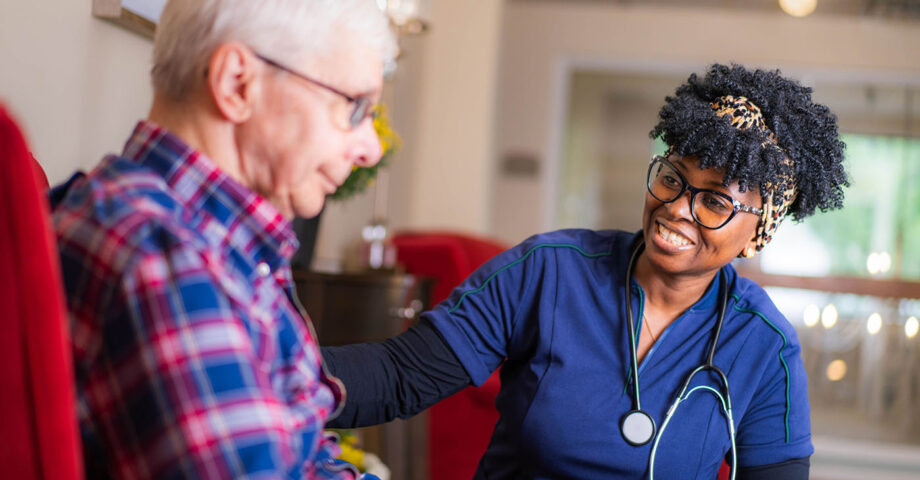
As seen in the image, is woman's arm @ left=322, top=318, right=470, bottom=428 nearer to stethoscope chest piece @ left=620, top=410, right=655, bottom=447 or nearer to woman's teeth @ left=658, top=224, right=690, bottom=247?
stethoscope chest piece @ left=620, top=410, right=655, bottom=447

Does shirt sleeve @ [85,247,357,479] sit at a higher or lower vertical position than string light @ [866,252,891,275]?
higher

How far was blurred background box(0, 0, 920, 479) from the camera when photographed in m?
5.12

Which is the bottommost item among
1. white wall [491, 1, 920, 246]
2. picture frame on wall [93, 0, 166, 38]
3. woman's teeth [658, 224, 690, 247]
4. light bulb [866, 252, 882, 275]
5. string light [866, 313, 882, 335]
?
string light [866, 313, 882, 335]

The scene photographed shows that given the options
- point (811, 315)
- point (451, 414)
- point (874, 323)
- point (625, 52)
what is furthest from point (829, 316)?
point (451, 414)

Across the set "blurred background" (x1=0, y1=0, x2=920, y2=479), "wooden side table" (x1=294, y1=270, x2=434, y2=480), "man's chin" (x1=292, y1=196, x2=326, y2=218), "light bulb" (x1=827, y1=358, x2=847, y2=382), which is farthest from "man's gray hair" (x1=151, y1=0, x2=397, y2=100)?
"light bulb" (x1=827, y1=358, x2=847, y2=382)

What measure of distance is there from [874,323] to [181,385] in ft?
19.4

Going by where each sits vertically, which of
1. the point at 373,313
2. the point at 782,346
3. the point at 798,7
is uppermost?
the point at 798,7

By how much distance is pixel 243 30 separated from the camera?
0.79 m

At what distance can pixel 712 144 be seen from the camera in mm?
1382

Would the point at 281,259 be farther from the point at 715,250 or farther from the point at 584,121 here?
the point at 584,121

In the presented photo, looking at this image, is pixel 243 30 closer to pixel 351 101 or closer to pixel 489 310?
pixel 351 101

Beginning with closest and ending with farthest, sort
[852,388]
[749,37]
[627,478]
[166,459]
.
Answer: [166,459], [627,478], [852,388], [749,37]

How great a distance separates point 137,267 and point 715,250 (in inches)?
40.3

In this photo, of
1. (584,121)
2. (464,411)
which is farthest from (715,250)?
(584,121)
